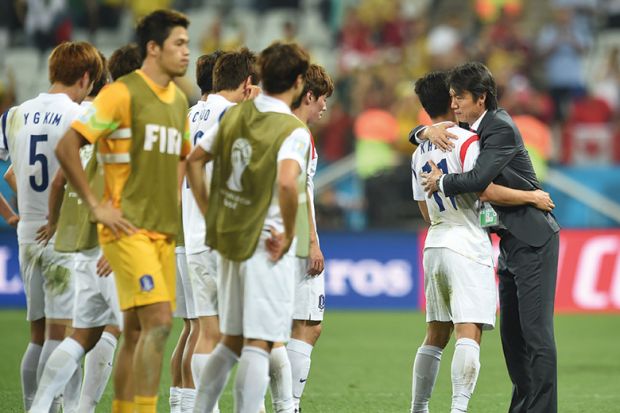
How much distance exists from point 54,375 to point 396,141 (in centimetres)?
1145

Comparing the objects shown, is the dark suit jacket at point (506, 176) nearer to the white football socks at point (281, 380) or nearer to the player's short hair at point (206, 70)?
the white football socks at point (281, 380)

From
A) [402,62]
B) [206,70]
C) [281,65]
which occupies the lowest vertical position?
[281,65]

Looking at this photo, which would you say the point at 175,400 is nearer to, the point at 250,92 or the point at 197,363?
the point at 197,363

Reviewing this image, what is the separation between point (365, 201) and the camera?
15.7 metres

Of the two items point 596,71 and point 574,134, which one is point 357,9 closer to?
point 596,71

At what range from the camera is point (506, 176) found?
6.73 metres

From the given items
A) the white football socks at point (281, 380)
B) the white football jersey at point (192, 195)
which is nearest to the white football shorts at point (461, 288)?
the white football socks at point (281, 380)

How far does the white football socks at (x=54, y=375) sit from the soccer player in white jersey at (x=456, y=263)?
2155 mm

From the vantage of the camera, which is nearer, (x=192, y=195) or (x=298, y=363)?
(x=192, y=195)

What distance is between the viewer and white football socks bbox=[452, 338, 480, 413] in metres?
6.62

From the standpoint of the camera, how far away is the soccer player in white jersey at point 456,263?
262 inches

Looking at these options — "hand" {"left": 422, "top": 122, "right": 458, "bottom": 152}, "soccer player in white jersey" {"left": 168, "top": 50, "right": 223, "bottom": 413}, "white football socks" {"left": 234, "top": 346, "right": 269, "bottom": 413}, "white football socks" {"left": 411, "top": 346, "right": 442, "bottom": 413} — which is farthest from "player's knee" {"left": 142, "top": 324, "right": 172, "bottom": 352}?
"hand" {"left": 422, "top": 122, "right": 458, "bottom": 152}

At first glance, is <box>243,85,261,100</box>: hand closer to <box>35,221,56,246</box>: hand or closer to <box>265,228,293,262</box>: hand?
<box>35,221,56,246</box>: hand

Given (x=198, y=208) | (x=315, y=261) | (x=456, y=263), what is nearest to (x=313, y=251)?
(x=315, y=261)
